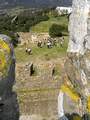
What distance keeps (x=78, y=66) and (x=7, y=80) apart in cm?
97

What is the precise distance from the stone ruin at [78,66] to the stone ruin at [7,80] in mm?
819

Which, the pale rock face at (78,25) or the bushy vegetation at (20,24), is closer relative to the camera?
the pale rock face at (78,25)

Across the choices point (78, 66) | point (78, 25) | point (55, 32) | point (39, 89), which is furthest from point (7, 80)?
point (55, 32)

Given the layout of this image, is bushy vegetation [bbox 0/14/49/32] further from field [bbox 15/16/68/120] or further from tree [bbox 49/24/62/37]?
field [bbox 15/16/68/120]

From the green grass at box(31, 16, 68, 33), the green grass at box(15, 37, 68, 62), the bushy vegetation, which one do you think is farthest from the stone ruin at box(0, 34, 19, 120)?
the bushy vegetation

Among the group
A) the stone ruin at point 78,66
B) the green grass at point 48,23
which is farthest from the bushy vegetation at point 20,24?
the stone ruin at point 78,66

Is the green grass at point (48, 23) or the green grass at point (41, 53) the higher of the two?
the green grass at point (41, 53)

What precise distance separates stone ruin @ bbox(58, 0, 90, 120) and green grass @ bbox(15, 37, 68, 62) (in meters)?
18.9

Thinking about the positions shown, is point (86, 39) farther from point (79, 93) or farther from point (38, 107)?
point (38, 107)

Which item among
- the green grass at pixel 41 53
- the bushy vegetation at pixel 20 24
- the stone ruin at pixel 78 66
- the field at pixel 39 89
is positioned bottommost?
the bushy vegetation at pixel 20 24

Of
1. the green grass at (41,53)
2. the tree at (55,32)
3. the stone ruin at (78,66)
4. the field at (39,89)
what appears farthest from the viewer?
the tree at (55,32)

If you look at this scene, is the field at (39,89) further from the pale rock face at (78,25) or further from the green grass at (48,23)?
the green grass at (48,23)

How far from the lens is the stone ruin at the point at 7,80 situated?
15.9 feet

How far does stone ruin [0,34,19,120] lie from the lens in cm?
483
